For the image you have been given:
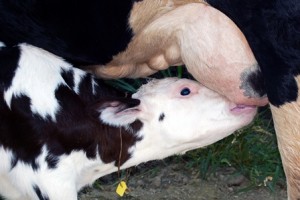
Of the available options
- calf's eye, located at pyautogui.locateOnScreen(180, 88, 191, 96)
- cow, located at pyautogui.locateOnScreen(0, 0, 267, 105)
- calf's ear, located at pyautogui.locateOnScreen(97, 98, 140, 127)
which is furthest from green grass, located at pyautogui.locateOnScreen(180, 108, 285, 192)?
calf's ear, located at pyautogui.locateOnScreen(97, 98, 140, 127)

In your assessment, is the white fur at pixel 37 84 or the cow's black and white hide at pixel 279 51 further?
the white fur at pixel 37 84

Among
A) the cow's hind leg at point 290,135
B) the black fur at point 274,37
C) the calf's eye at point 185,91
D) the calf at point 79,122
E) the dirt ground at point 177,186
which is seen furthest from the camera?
the dirt ground at point 177,186

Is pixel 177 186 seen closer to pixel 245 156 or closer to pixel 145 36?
pixel 245 156

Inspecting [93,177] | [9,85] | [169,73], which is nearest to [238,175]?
[169,73]

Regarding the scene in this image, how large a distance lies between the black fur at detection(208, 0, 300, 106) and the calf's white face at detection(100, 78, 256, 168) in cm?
26

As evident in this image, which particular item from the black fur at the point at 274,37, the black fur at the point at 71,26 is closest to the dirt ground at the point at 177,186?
the black fur at the point at 71,26

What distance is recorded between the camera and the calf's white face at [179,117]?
3.73 metres

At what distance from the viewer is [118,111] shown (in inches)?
141

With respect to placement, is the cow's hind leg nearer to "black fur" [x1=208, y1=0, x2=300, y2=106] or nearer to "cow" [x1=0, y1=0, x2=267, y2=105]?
"black fur" [x1=208, y1=0, x2=300, y2=106]

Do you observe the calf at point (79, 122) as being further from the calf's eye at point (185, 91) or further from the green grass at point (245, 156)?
the green grass at point (245, 156)

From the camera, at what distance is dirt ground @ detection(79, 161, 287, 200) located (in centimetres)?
445

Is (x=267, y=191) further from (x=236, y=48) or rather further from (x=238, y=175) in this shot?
(x=236, y=48)

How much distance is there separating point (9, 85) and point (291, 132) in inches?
41.0

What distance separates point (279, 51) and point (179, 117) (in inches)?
19.8
